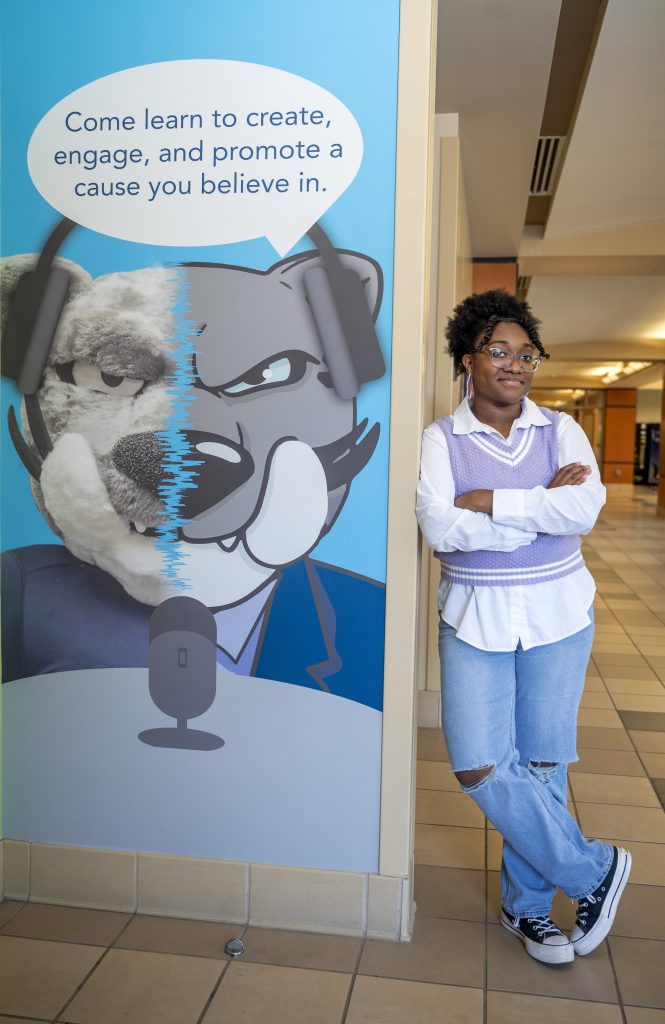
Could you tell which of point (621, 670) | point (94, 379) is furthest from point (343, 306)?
point (621, 670)

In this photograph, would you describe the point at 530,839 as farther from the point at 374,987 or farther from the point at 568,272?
the point at 568,272

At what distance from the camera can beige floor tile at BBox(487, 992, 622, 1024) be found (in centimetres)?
218

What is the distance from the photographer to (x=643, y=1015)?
86.5 inches

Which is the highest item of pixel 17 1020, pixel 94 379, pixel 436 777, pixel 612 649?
pixel 94 379

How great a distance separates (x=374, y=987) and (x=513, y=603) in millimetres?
1034

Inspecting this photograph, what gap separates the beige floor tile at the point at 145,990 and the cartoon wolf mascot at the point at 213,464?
0.77 m

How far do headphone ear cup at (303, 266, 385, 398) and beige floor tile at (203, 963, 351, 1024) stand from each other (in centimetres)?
154

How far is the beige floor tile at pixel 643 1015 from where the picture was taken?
2.17 metres

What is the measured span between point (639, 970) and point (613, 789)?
136cm

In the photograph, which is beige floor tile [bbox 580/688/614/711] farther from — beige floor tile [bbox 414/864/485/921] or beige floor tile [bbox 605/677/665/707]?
beige floor tile [bbox 414/864/485/921]

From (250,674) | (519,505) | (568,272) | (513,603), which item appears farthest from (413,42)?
(568,272)

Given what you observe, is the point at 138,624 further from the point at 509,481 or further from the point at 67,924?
the point at 509,481

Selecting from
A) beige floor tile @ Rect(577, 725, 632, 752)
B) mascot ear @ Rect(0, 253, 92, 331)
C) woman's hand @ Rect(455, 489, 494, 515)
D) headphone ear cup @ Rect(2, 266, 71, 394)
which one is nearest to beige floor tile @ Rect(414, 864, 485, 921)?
woman's hand @ Rect(455, 489, 494, 515)

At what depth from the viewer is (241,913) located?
260 cm
